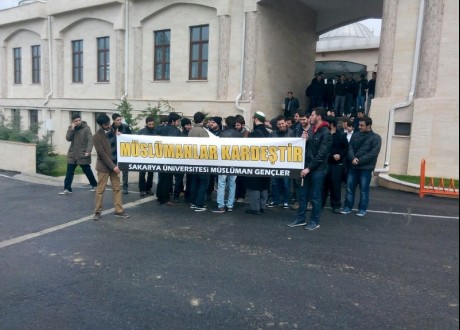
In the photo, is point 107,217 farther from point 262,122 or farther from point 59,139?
point 59,139

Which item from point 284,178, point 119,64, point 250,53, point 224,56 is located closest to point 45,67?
point 119,64

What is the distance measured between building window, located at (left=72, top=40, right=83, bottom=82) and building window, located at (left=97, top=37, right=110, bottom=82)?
1717mm

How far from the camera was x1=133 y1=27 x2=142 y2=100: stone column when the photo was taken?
62.1ft

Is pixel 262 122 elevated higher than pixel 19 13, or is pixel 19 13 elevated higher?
pixel 19 13

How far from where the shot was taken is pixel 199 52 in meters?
17.2

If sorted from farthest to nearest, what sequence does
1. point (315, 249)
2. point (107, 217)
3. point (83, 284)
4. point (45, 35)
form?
point (45, 35) → point (107, 217) → point (315, 249) → point (83, 284)

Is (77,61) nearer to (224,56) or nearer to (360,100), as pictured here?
(224,56)

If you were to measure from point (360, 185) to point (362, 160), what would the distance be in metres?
0.51

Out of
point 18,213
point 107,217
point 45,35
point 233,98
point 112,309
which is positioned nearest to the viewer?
point 112,309

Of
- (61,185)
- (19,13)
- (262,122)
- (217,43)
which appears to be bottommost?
(61,185)

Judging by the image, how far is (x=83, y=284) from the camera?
4.30 meters

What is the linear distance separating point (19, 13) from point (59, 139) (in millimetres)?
8554

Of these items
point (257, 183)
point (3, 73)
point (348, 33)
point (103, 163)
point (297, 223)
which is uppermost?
point (348, 33)

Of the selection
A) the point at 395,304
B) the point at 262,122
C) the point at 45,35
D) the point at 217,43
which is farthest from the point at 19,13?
the point at 395,304
